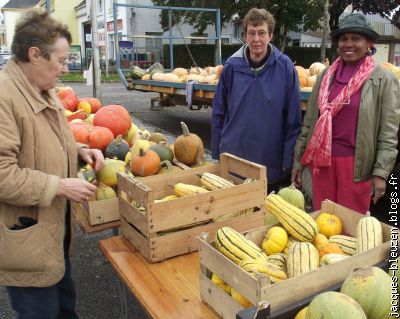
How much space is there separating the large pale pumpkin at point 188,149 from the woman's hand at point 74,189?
3.71 ft

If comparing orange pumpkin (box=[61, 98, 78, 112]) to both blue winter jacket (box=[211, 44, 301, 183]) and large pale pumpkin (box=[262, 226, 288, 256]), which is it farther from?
large pale pumpkin (box=[262, 226, 288, 256])

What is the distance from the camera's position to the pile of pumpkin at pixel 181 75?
320 inches

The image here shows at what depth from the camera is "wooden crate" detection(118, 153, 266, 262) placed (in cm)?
192

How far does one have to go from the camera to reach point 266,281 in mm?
1327

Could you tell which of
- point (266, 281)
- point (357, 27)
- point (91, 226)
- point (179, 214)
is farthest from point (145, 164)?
point (357, 27)

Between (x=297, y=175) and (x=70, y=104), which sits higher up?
(x=70, y=104)

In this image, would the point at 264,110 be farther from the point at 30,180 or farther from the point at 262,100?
the point at 30,180

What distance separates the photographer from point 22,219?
1.79 meters

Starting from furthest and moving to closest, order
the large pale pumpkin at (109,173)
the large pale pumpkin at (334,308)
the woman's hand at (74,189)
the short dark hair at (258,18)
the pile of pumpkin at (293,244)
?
1. the short dark hair at (258,18)
2. the large pale pumpkin at (109,173)
3. the woman's hand at (74,189)
4. the pile of pumpkin at (293,244)
5. the large pale pumpkin at (334,308)

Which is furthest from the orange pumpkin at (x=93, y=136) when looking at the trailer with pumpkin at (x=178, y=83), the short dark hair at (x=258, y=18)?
the trailer with pumpkin at (x=178, y=83)

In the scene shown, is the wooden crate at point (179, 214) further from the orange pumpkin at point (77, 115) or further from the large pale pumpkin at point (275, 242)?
the orange pumpkin at point (77, 115)

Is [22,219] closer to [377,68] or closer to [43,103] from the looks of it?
[43,103]

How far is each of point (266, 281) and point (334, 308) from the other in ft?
0.72

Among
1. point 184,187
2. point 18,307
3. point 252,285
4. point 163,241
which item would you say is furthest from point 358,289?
point 18,307
